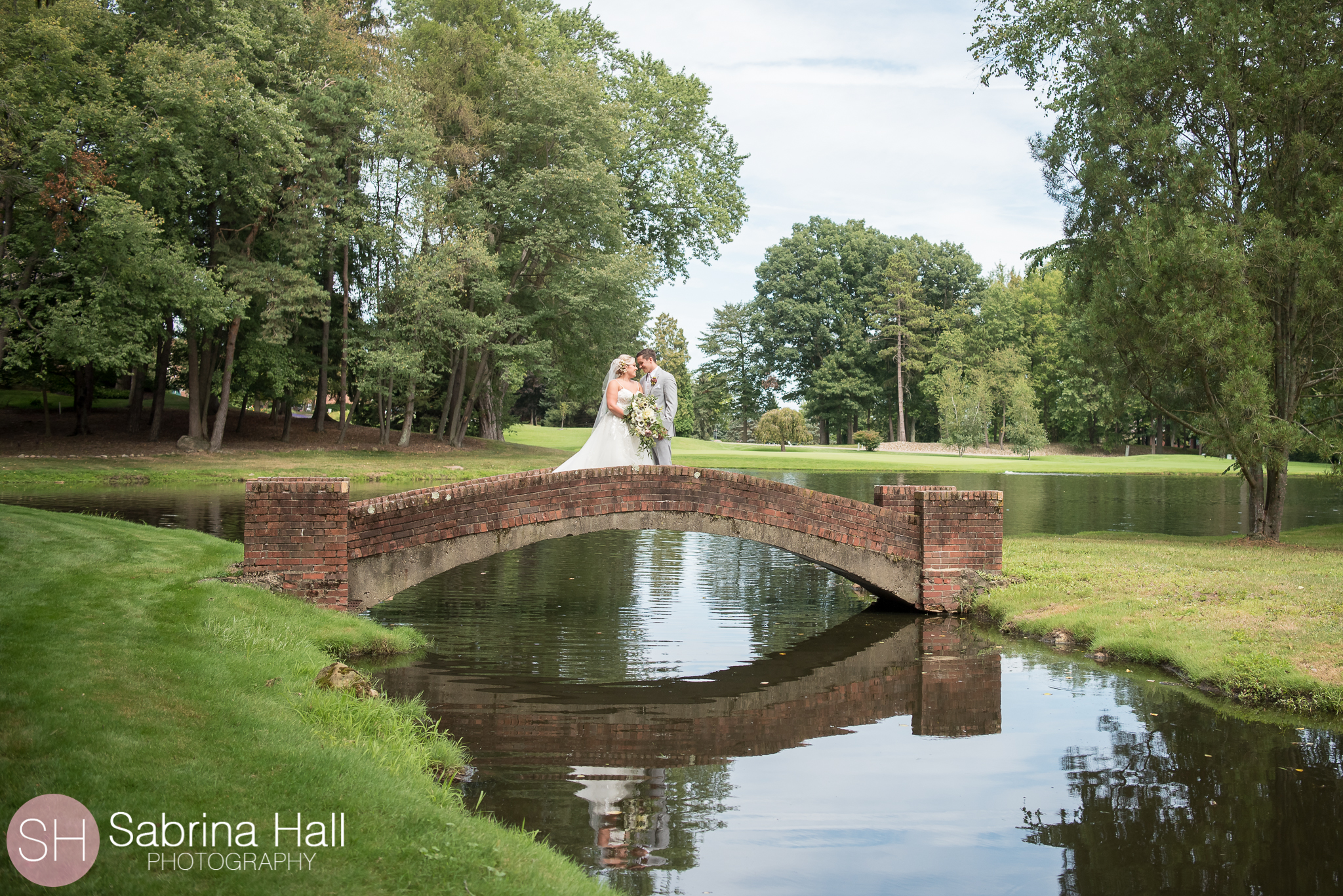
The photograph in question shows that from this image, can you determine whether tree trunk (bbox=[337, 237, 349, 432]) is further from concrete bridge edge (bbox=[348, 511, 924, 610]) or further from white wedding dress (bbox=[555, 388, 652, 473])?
concrete bridge edge (bbox=[348, 511, 924, 610])

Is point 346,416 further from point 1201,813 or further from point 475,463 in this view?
point 1201,813

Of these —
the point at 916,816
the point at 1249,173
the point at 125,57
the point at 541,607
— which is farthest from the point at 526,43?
the point at 916,816

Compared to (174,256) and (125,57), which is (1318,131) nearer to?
(174,256)

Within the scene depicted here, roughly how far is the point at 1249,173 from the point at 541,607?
15.2 meters

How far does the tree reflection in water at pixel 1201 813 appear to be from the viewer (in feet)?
17.5

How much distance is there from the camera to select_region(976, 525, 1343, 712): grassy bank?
8.76 m

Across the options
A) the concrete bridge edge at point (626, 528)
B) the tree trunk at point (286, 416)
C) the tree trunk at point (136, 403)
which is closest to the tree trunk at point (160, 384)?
the tree trunk at point (136, 403)

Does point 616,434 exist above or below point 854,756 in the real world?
above

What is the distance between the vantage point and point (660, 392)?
40.5 feet

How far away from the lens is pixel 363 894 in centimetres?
402

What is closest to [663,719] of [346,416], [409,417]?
[409,417]

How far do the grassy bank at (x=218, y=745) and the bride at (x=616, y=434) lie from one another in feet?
13.6

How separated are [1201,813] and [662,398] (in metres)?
7.67

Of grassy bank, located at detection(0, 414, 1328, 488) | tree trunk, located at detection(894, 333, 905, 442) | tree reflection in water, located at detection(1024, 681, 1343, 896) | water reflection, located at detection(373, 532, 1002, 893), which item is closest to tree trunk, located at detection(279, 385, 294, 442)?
grassy bank, located at detection(0, 414, 1328, 488)
